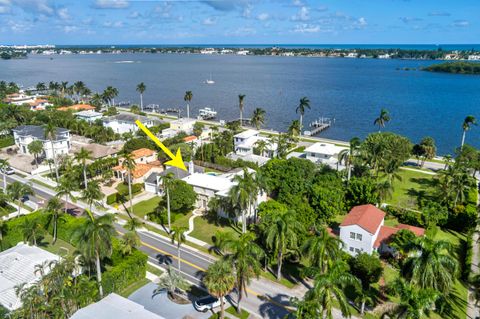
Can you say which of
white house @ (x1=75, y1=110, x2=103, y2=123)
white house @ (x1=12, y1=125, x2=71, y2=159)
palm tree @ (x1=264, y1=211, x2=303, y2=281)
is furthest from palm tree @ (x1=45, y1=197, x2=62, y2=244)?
white house @ (x1=75, y1=110, x2=103, y2=123)

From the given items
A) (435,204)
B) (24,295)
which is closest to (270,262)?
(24,295)

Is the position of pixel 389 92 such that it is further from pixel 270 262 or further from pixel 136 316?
pixel 136 316

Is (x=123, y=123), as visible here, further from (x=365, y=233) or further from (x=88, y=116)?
(x=365, y=233)

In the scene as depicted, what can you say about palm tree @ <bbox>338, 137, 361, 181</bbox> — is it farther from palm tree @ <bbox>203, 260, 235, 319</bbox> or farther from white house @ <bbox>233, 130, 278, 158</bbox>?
palm tree @ <bbox>203, 260, 235, 319</bbox>

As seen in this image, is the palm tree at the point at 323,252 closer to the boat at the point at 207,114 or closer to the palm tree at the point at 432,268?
the palm tree at the point at 432,268

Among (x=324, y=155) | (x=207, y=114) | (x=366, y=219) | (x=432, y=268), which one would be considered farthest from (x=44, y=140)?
(x=432, y=268)
